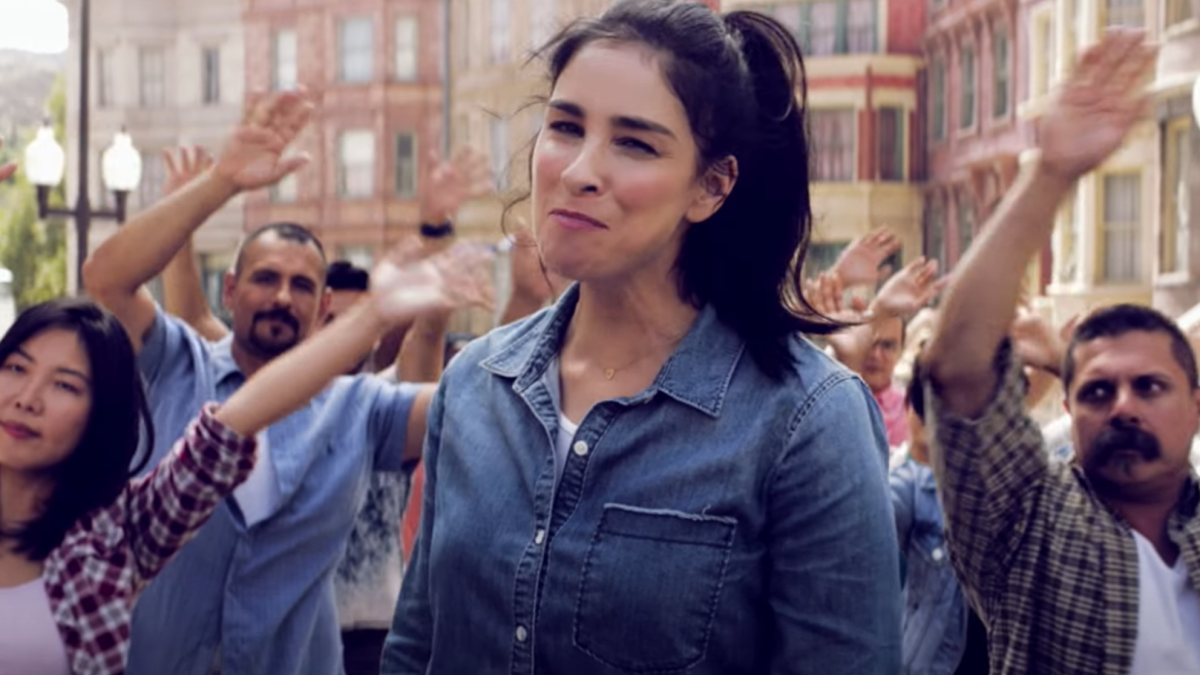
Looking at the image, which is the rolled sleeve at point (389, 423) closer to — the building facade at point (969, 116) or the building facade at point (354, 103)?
the building facade at point (969, 116)

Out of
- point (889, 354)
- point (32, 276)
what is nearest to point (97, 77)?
point (32, 276)

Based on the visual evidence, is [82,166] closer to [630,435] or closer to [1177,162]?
[1177,162]

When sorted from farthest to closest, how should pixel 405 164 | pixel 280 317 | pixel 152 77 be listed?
pixel 152 77 < pixel 405 164 < pixel 280 317

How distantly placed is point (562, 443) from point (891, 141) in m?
20.1

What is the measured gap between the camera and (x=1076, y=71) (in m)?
2.77

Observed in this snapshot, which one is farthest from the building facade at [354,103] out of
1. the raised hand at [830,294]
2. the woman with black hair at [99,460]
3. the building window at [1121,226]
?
the woman with black hair at [99,460]

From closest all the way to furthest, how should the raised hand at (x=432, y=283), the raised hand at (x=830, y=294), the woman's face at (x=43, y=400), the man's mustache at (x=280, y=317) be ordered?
the raised hand at (x=432, y=283) → the woman's face at (x=43, y=400) → the raised hand at (x=830, y=294) → the man's mustache at (x=280, y=317)

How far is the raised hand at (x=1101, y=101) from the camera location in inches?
108

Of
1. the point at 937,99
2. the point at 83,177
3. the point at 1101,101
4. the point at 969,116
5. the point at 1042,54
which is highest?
the point at 1042,54

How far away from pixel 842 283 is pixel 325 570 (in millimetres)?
1559

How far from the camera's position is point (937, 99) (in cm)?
2130

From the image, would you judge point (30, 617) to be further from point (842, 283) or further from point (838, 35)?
point (838, 35)

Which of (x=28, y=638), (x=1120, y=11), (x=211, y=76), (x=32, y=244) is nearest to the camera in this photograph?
(x=28, y=638)

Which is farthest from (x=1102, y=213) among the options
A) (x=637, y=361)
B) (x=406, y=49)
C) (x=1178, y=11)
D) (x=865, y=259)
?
(x=637, y=361)
